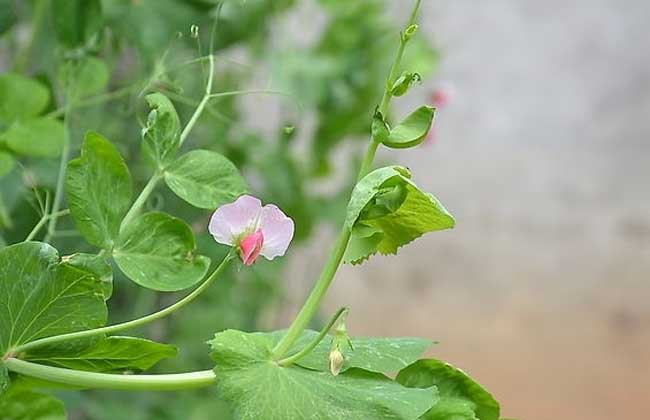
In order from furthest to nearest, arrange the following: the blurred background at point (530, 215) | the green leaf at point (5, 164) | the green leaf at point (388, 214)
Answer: the blurred background at point (530, 215) → the green leaf at point (5, 164) → the green leaf at point (388, 214)

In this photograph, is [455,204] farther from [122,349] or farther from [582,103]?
[122,349]

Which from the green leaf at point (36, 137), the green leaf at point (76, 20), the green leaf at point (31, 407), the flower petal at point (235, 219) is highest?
the green leaf at point (76, 20)

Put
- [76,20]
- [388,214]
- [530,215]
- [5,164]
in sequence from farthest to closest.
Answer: [530,215] < [76,20] < [5,164] < [388,214]

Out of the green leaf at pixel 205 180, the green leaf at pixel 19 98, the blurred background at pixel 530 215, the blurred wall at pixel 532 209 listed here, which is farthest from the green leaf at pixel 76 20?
the blurred wall at pixel 532 209

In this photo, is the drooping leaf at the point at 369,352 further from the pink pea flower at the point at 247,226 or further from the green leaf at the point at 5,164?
the green leaf at the point at 5,164

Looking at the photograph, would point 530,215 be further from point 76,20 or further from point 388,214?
point 388,214

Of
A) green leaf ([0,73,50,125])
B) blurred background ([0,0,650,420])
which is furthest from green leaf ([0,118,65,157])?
blurred background ([0,0,650,420])

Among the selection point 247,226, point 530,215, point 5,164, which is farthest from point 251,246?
point 530,215

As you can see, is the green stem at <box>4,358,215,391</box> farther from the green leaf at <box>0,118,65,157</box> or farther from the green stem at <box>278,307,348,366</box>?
the green leaf at <box>0,118,65,157</box>

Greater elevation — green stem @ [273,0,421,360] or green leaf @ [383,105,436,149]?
green leaf @ [383,105,436,149]
